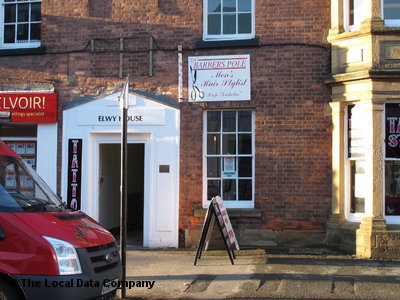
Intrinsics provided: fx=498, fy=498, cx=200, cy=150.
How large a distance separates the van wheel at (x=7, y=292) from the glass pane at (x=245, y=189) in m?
5.93

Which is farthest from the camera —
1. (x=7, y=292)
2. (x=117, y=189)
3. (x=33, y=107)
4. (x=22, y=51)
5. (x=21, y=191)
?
(x=117, y=189)

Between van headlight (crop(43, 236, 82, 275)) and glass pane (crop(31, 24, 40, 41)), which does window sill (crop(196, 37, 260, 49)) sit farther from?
van headlight (crop(43, 236, 82, 275))

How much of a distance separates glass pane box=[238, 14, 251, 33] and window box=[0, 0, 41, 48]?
14.6 ft

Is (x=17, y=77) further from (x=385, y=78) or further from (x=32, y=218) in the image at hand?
(x=385, y=78)

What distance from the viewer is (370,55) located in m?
9.31

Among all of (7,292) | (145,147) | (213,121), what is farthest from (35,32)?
(7,292)

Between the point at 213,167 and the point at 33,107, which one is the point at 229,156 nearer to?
the point at 213,167

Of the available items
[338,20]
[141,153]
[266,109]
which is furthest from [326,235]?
[141,153]

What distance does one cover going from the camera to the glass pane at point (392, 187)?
953 cm

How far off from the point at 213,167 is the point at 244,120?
1.17 meters

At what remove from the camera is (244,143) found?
10.3 metres

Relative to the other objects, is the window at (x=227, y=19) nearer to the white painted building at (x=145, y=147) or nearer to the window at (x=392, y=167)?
the white painted building at (x=145, y=147)

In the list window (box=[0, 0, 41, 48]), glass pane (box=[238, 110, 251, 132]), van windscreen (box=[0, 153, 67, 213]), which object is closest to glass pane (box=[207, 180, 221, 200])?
glass pane (box=[238, 110, 251, 132])

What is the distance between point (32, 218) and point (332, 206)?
6.30 metres
